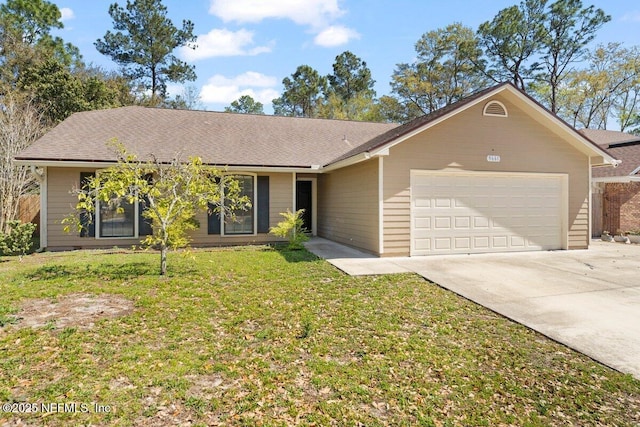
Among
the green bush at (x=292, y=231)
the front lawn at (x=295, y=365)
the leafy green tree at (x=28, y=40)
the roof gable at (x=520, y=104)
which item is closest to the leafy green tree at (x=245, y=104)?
the leafy green tree at (x=28, y=40)

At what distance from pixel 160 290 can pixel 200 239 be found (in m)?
5.64

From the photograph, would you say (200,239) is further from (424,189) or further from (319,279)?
(424,189)

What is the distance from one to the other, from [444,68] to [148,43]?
22.1 meters

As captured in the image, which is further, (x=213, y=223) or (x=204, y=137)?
(x=204, y=137)

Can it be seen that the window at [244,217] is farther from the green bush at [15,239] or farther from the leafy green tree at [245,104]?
the leafy green tree at [245,104]

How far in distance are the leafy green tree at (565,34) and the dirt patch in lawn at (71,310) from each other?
3192cm

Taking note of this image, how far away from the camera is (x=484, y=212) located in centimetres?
1007

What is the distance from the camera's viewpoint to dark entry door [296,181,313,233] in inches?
566

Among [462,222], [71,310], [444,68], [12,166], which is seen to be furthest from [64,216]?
[444,68]

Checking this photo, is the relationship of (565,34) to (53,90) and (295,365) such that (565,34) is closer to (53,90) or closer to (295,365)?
(295,365)

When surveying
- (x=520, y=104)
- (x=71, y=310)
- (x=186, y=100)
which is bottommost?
(x=71, y=310)

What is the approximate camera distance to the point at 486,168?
995 centimetres

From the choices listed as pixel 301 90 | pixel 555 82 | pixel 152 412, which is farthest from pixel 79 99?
pixel 555 82

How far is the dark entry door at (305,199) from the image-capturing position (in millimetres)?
14364
